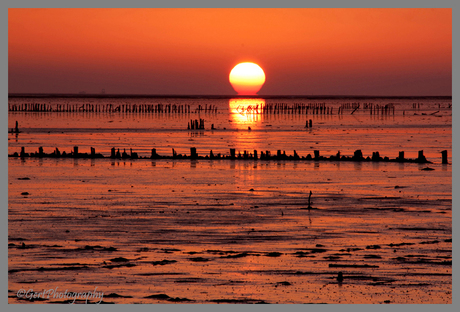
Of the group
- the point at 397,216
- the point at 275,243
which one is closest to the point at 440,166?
the point at 397,216

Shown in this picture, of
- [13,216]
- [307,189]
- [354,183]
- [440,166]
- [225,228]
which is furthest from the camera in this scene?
[440,166]

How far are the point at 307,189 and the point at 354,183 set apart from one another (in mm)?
3272

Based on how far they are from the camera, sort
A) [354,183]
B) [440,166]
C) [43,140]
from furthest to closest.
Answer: [43,140] < [440,166] < [354,183]

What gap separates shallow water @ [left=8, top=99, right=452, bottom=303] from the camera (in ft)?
45.3

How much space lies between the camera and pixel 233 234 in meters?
Result: 18.3

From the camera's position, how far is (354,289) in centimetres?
1370

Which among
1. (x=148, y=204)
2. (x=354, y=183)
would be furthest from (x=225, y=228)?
(x=354, y=183)

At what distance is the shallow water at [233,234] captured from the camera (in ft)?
45.3

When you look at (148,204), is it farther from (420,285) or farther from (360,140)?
(360,140)

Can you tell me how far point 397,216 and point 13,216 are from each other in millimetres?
13316

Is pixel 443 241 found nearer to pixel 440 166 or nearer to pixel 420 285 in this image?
pixel 420 285

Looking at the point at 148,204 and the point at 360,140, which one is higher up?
the point at 360,140

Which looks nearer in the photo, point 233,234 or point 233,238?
point 233,238

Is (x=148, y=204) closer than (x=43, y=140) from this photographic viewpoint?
Yes
